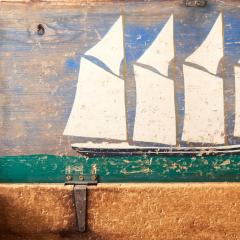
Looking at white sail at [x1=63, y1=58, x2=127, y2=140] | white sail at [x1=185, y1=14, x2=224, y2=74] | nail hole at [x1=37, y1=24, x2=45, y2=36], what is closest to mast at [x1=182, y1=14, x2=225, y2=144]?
white sail at [x1=185, y1=14, x2=224, y2=74]

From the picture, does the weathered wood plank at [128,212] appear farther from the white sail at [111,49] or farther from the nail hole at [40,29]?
the nail hole at [40,29]

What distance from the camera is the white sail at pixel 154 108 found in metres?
1.68

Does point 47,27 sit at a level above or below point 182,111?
above

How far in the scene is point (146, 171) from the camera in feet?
5.56

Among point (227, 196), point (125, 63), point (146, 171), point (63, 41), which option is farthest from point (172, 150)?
point (63, 41)

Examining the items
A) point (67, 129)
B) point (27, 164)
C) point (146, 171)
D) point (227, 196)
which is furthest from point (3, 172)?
point (227, 196)

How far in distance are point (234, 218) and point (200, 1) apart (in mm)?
817

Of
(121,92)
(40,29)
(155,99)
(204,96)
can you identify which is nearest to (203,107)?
(204,96)

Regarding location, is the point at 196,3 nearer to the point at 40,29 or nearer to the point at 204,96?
the point at 204,96

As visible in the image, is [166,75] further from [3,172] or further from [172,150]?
[3,172]

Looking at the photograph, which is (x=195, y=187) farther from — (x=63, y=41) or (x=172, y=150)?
(x=63, y=41)

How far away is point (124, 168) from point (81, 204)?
8.4 inches

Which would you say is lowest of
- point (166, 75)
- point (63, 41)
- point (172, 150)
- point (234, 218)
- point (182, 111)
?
point (234, 218)

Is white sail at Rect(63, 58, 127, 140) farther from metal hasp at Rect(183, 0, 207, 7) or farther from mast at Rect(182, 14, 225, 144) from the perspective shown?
metal hasp at Rect(183, 0, 207, 7)
